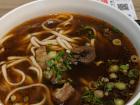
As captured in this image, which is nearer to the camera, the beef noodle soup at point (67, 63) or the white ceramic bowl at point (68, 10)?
the beef noodle soup at point (67, 63)

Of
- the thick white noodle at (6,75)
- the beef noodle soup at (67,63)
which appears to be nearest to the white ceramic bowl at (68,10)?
the beef noodle soup at (67,63)

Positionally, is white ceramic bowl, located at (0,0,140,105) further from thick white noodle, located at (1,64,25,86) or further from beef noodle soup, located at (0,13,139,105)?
thick white noodle, located at (1,64,25,86)

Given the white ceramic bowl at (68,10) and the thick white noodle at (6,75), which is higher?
the white ceramic bowl at (68,10)

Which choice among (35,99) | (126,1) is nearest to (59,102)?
(35,99)

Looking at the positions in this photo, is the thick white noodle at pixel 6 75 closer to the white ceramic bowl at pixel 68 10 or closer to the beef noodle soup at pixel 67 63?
the beef noodle soup at pixel 67 63

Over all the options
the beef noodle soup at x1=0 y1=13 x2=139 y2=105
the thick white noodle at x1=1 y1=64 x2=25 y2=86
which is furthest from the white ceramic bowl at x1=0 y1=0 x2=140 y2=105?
the thick white noodle at x1=1 y1=64 x2=25 y2=86
